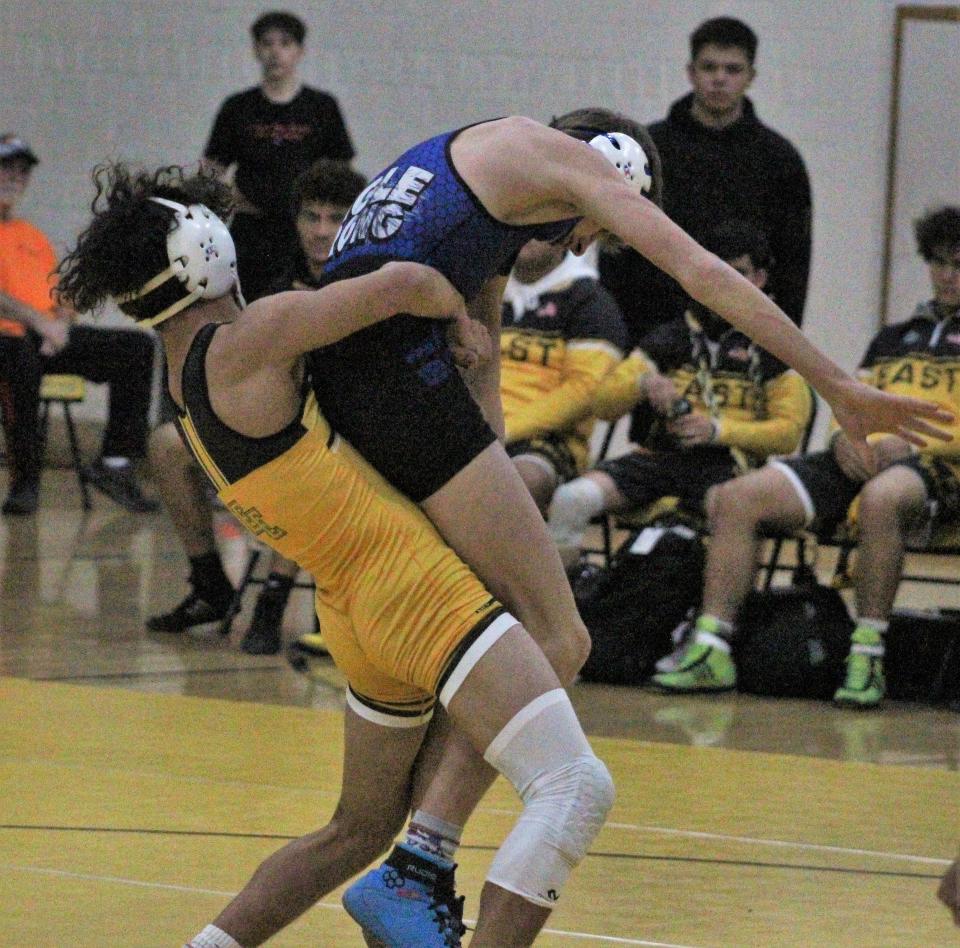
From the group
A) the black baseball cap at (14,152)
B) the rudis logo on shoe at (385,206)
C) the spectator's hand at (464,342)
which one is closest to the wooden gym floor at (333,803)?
the spectator's hand at (464,342)

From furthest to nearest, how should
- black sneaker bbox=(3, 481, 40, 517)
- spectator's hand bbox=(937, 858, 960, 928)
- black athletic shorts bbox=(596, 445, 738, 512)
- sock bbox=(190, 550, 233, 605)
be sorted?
black sneaker bbox=(3, 481, 40, 517) → sock bbox=(190, 550, 233, 605) → black athletic shorts bbox=(596, 445, 738, 512) → spectator's hand bbox=(937, 858, 960, 928)

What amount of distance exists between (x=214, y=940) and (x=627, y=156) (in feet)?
4.16

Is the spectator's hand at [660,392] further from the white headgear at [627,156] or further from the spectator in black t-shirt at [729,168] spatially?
the white headgear at [627,156]

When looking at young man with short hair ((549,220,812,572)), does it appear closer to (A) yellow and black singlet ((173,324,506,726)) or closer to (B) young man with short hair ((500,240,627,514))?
(B) young man with short hair ((500,240,627,514))

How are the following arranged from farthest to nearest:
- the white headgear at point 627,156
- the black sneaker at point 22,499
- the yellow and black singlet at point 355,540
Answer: the black sneaker at point 22,499 < the white headgear at point 627,156 < the yellow and black singlet at point 355,540

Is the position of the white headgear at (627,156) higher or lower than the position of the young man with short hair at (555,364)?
higher

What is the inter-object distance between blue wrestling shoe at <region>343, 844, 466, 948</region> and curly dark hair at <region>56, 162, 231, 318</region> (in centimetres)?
84

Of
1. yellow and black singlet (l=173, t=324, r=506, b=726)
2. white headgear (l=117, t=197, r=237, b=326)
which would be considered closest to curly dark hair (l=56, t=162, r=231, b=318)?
white headgear (l=117, t=197, r=237, b=326)

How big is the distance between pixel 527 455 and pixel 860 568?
1.06 m

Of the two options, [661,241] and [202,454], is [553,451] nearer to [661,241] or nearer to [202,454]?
[202,454]

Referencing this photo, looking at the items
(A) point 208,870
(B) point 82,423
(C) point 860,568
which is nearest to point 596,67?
(B) point 82,423

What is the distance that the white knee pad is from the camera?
2582mm

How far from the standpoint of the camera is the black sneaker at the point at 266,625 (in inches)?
238

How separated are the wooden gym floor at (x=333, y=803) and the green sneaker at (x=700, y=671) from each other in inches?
2.0
